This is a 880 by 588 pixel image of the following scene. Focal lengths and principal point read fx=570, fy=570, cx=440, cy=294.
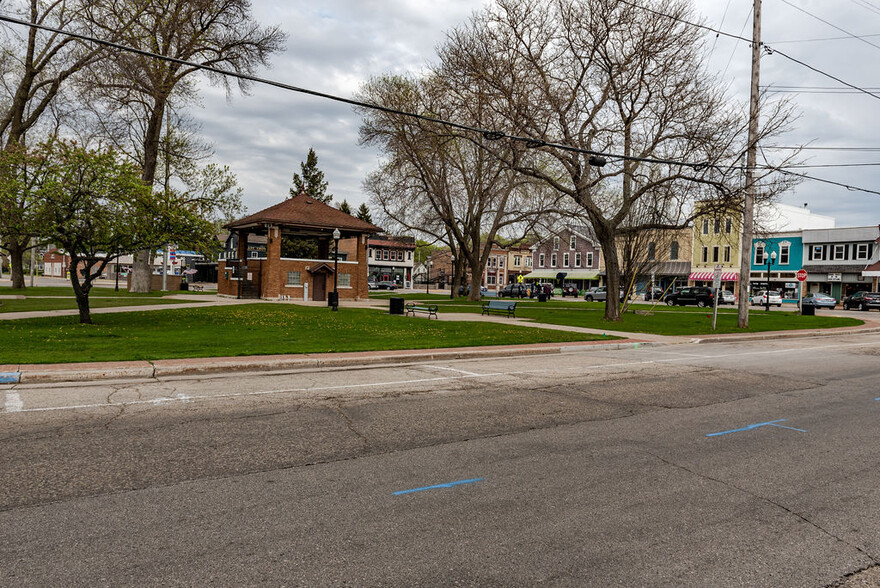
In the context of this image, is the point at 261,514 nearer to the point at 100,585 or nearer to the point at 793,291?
the point at 100,585

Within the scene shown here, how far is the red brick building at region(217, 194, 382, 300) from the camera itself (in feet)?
136

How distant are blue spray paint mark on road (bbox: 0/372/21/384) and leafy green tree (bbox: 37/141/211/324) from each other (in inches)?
307

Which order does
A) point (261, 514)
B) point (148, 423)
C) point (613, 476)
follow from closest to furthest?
1. point (261, 514)
2. point (613, 476)
3. point (148, 423)

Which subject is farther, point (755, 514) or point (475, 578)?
point (755, 514)

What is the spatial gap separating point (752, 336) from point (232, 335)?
19.2 m

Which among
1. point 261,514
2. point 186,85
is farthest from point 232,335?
point 186,85

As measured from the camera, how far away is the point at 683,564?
3650mm

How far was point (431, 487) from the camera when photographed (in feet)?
16.1

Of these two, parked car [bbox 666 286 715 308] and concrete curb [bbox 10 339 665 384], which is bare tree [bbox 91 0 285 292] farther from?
parked car [bbox 666 286 715 308]

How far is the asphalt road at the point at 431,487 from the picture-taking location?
358 centimetres

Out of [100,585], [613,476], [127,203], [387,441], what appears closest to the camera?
[100,585]

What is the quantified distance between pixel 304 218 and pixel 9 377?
33.4 m

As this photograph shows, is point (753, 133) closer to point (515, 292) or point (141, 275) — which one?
point (141, 275)

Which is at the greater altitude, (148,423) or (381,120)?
(381,120)
